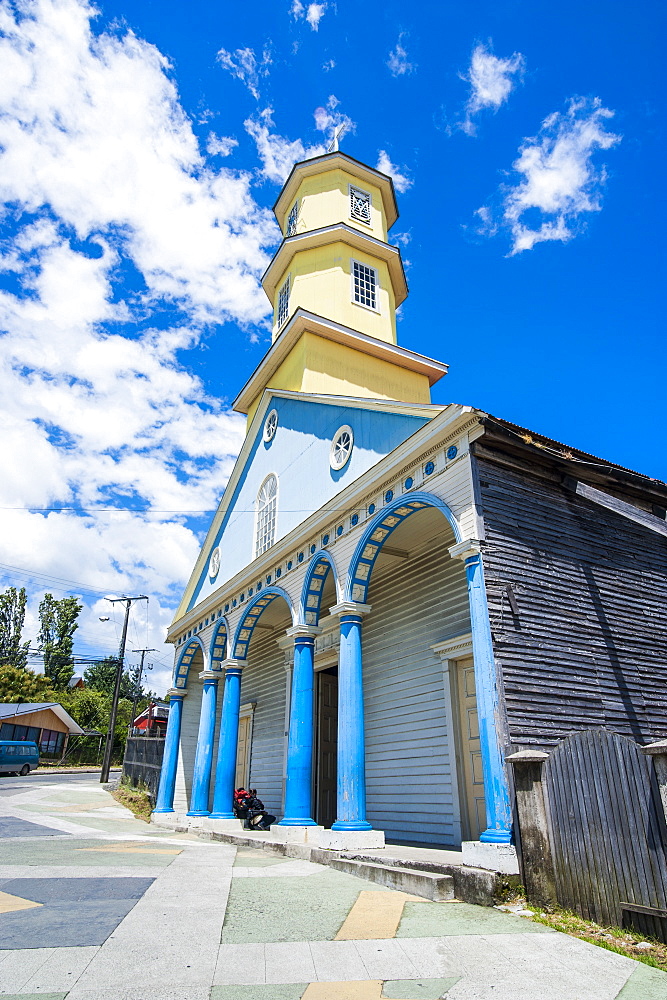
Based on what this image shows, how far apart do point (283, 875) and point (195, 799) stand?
8.85 meters

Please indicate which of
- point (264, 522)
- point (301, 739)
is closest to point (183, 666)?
point (264, 522)

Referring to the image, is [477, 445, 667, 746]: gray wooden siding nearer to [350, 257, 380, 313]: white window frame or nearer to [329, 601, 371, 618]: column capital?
[329, 601, 371, 618]: column capital

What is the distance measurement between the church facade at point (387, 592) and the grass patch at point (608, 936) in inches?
40.5

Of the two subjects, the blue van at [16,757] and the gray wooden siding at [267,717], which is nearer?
the gray wooden siding at [267,717]

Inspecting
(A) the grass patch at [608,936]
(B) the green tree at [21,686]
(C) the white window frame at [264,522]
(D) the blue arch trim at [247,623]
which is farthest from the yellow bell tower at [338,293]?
(B) the green tree at [21,686]

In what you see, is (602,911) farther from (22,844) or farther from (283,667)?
(283,667)

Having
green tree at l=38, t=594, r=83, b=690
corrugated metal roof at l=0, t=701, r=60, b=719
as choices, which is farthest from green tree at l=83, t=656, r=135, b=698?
corrugated metal roof at l=0, t=701, r=60, b=719

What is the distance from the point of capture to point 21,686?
52000 millimetres

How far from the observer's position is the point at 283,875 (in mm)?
7660

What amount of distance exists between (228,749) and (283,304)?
43.3 ft

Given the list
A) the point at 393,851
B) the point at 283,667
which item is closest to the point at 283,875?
the point at 393,851

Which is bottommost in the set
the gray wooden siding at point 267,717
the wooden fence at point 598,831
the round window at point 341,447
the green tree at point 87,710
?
the wooden fence at point 598,831

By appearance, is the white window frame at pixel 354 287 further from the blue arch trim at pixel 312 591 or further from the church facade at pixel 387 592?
the blue arch trim at pixel 312 591

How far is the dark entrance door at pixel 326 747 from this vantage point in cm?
1464
